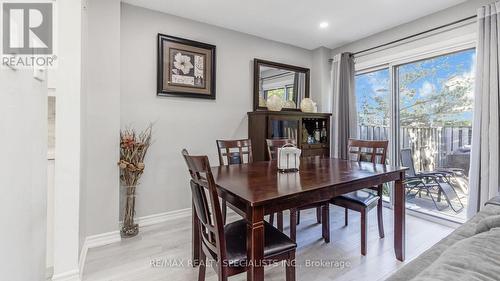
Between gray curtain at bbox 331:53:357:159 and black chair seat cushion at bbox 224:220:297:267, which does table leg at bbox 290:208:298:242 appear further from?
gray curtain at bbox 331:53:357:159

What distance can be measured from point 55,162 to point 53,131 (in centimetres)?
32

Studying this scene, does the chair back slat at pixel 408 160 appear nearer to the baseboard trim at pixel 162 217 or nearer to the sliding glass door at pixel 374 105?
the sliding glass door at pixel 374 105

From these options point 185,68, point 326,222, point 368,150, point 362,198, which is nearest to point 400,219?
point 362,198

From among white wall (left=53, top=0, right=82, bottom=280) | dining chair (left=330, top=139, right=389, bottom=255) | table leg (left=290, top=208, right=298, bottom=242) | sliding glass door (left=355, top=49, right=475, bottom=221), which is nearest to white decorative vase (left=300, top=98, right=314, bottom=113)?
sliding glass door (left=355, top=49, right=475, bottom=221)

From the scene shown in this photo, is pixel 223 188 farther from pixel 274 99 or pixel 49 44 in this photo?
pixel 274 99

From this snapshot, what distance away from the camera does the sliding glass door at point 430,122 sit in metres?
2.75

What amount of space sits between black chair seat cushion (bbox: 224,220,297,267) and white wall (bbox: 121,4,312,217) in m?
1.55

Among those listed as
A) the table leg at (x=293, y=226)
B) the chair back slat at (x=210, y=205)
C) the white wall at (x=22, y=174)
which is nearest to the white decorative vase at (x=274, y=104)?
the table leg at (x=293, y=226)

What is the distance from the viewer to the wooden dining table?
1.21m

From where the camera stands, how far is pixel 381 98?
350cm

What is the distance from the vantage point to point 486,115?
2.29 meters

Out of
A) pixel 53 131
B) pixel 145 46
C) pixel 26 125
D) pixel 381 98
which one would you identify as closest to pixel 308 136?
pixel 381 98

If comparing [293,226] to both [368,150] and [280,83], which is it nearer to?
[368,150]

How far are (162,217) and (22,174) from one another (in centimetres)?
200
